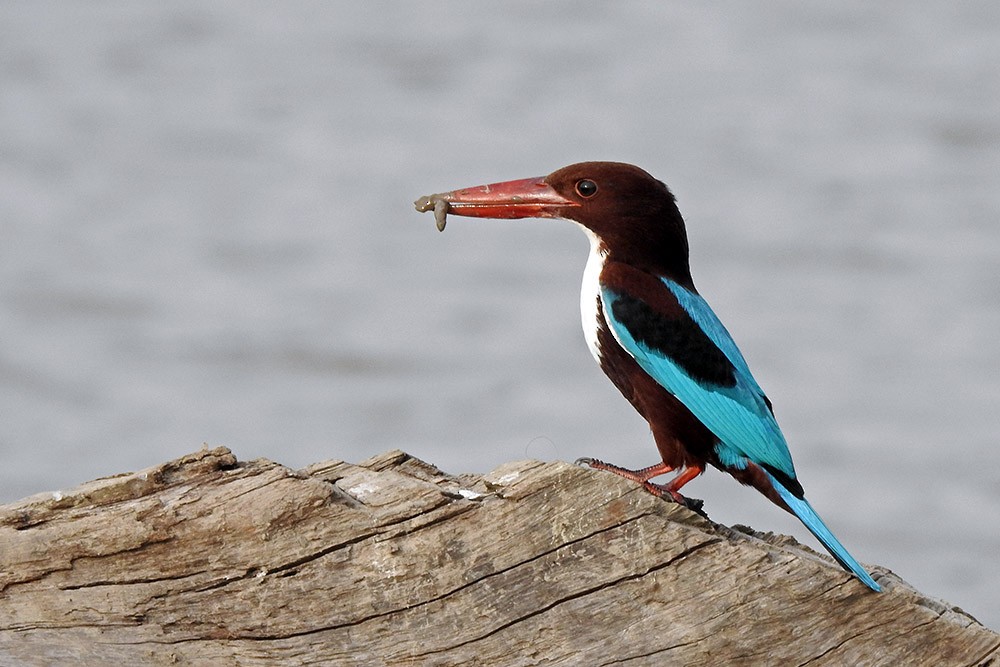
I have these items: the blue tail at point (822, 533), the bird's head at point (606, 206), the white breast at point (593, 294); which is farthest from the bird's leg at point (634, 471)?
the bird's head at point (606, 206)

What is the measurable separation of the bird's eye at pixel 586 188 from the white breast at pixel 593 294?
106 millimetres

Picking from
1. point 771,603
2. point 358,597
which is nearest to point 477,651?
point 358,597

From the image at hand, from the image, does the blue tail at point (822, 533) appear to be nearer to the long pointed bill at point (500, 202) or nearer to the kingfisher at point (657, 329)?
the kingfisher at point (657, 329)

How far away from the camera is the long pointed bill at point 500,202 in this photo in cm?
342

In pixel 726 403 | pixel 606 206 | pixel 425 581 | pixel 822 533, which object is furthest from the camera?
pixel 606 206

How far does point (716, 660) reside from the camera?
89.4 inches

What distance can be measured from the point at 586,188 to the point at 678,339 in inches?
20.6

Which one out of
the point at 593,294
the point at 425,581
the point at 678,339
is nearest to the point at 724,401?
the point at 678,339

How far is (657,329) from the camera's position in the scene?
3.20 m

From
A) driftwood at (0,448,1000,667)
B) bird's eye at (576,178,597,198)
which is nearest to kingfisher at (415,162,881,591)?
bird's eye at (576,178,597,198)

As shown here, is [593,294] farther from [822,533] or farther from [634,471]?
[822,533]

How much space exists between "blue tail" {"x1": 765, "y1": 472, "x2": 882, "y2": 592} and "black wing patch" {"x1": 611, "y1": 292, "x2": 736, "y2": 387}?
1.02 feet

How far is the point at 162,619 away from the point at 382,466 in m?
0.55

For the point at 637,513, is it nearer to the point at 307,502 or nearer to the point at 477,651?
the point at 477,651
